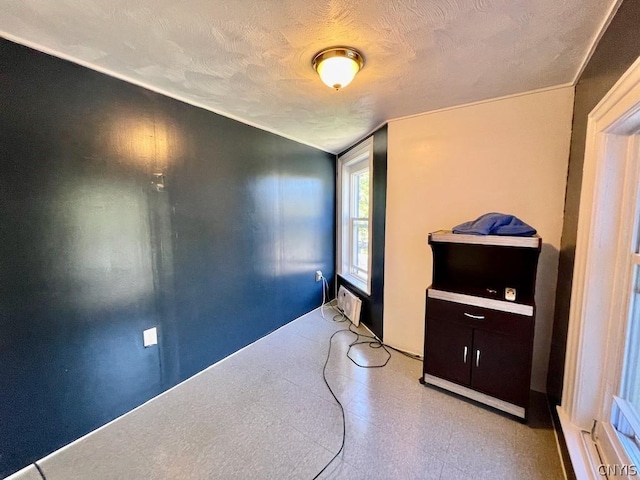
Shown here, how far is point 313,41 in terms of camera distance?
1.29 meters

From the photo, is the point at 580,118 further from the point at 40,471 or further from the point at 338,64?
the point at 40,471

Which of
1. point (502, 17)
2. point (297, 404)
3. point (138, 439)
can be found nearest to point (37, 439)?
point (138, 439)

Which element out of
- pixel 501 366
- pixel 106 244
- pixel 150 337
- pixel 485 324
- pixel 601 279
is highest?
pixel 106 244

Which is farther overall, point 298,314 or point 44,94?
point 298,314

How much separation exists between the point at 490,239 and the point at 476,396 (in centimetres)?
108

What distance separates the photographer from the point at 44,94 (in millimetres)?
1387

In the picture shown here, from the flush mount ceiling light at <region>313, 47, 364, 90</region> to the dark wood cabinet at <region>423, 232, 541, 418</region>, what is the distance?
1.20m

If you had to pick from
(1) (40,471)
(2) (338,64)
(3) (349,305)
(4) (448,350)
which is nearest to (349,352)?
(3) (349,305)

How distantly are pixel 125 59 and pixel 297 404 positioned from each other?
235 centimetres

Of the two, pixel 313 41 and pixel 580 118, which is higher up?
pixel 313 41

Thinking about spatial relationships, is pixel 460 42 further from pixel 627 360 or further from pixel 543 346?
pixel 543 346

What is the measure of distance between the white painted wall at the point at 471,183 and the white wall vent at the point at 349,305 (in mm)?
506

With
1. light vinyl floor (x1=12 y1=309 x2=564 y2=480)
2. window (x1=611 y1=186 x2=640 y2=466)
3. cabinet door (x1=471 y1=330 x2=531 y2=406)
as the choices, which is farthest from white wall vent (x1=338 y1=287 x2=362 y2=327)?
window (x1=611 y1=186 x2=640 y2=466)

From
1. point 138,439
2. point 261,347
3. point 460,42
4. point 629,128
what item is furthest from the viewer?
point 261,347
